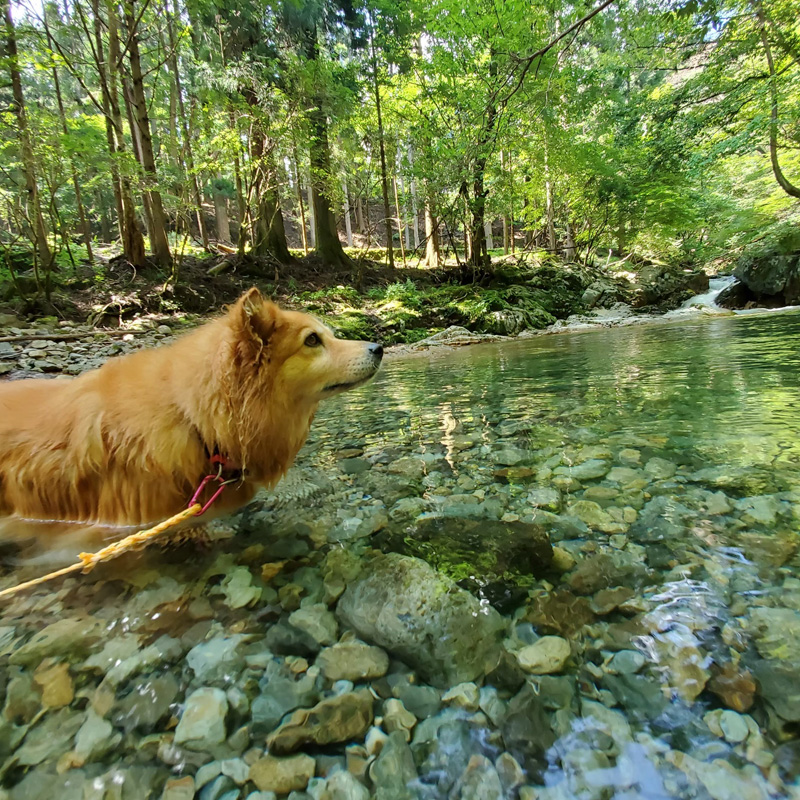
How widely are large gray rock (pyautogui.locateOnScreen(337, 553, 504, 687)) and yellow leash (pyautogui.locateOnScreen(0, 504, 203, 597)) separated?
0.87 m

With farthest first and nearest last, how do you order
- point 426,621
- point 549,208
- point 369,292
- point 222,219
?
point 222,219, point 549,208, point 369,292, point 426,621

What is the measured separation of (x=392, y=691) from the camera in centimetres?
134

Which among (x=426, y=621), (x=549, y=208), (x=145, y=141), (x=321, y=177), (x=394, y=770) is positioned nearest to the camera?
(x=394, y=770)

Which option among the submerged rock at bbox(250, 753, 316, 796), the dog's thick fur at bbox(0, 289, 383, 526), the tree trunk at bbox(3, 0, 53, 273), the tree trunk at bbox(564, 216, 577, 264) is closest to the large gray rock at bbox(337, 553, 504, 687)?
the submerged rock at bbox(250, 753, 316, 796)

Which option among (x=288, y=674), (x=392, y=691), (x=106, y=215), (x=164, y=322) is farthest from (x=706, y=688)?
(x=106, y=215)

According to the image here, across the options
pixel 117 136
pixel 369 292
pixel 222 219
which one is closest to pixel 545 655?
pixel 369 292

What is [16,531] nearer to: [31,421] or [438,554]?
[31,421]

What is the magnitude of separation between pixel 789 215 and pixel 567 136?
8.80 meters

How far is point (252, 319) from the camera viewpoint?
2170 millimetres

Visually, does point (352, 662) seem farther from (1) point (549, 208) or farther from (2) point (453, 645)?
(1) point (549, 208)

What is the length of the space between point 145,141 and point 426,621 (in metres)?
14.5

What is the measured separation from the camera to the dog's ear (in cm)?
214

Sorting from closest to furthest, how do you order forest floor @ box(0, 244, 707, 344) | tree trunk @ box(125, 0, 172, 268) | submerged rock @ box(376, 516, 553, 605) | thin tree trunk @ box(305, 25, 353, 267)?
submerged rock @ box(376, 516, 553, 605) → tree trunk @ box(125, 0, 172, 268) → forest floor @ box(0, 244, 707, 344) → thin tree trunk @ box(305, 25, 353, 267)

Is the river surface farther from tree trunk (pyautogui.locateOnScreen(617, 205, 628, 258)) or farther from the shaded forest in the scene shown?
tree trunk (pyautogui.locateOnScreen(617, 205, 628, 258))
